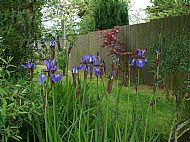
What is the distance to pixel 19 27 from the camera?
10.3ft

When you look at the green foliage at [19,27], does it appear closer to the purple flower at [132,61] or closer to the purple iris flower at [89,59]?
the purple iris flower at [89,59]

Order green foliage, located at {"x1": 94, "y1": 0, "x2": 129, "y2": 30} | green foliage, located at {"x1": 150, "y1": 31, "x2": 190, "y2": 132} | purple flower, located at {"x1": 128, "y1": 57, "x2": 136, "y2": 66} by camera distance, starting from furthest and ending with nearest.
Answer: green foliage, located at {"x1": 94, "y1": 0, "x2": 129, "y2": 30} → green foliage, located at {"x1": 150, "y1": 31, "x2": 190, "y2": 132} → purple flower, located at {"x1": 128, "y1": 57, "x2": 136, "y2": 66}

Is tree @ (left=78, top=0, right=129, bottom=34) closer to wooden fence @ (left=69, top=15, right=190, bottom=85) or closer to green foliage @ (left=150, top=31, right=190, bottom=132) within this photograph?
wooden fence @ (left=69, top=15, right=190, bottom=85)

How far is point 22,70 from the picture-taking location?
321 cm

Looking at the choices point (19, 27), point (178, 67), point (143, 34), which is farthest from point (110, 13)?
point (19, 27)

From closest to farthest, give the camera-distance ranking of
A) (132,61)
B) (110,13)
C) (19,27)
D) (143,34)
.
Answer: (132,61) < (19,27) < (143,34) < (110,13)

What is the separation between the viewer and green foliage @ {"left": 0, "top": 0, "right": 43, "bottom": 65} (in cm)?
298

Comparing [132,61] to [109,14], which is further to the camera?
[109,14]

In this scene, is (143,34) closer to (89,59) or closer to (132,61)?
(132,61)

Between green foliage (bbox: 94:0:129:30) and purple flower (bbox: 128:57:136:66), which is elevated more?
green foliage (bbox: 94:0:129:30)

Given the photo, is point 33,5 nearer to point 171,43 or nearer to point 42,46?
point 42,46

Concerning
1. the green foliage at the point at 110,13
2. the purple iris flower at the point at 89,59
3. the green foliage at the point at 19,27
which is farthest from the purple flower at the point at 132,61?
the green foliage at the point at 110,13

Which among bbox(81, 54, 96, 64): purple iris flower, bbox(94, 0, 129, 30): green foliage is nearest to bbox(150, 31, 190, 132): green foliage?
A: bbox(81, 54, 96, 64): purple iris flower

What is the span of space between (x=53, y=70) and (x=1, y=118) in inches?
17.7
